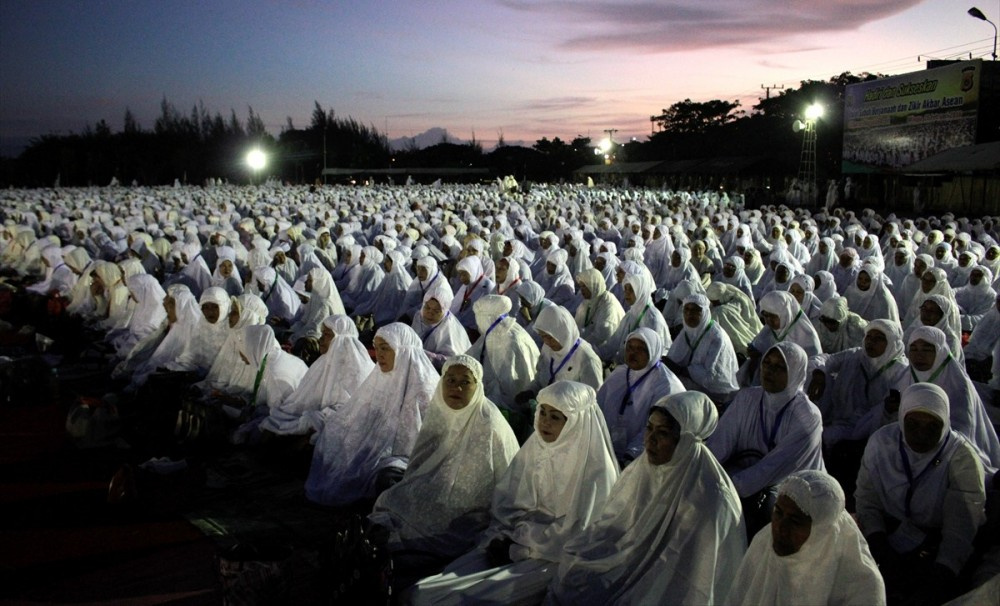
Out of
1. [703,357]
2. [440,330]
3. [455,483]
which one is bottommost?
[455,483]

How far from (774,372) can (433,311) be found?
3.42m

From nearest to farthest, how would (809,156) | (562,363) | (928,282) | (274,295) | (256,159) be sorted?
(562,363) → (928,282) → (274,295) → (809,156) → (256,159)

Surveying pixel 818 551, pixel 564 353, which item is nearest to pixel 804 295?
pixel 564 353

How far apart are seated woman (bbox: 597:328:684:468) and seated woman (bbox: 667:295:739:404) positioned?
1.19 m

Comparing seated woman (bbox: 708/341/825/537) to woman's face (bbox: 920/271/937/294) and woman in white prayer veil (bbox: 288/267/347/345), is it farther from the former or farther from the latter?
woman in white prayer veil (bbox: 288/267/347/345)

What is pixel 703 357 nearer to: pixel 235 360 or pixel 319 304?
pixel 235 360

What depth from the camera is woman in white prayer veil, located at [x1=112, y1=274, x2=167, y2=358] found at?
740 cm

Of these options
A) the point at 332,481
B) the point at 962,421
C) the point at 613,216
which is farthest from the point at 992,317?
the point at 613,216

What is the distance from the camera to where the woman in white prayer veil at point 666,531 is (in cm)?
281

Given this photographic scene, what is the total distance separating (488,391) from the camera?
5.80 metres

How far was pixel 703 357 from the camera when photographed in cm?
596

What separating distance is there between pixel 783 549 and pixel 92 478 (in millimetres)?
4103

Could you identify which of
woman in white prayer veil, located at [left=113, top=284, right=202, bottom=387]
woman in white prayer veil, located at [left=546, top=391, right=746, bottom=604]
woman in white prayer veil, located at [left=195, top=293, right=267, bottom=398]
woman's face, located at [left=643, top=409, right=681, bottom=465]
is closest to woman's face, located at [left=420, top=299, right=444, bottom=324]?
woman in white prayer veil, located at [left=195, top=293, right=267, bottom=398]

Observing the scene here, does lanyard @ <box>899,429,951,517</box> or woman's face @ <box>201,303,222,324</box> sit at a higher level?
woman's face @ <box>201,303,222,324</box>
